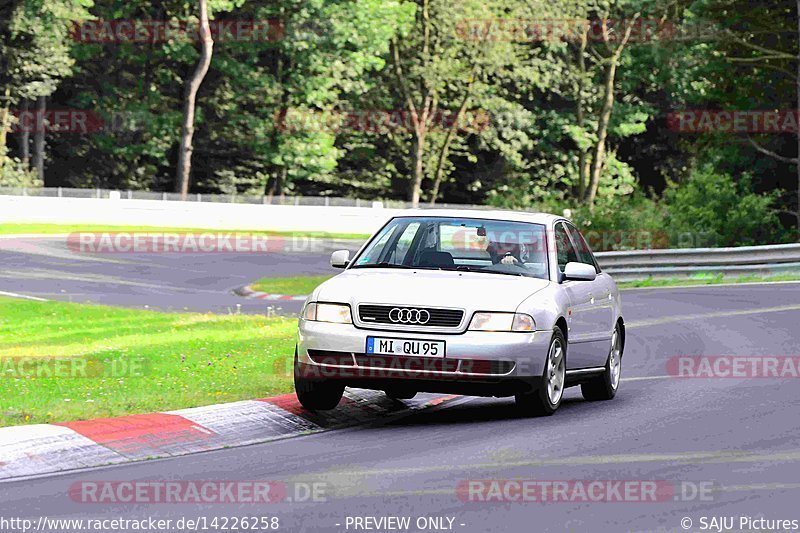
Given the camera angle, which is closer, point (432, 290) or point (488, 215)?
point (432, 290)

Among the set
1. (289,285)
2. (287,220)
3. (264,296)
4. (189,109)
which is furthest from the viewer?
(189,109)

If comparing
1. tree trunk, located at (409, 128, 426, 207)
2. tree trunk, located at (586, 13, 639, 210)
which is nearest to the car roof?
tree trunk, located at (409, 128, 426, 207)

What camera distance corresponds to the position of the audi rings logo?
1085 centimetres

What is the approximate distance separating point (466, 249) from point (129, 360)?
5069 mm

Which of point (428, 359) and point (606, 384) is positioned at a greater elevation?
point (428, 359)

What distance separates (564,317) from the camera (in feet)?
38.5

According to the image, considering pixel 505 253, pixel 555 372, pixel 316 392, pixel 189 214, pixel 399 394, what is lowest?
pixel 189 214

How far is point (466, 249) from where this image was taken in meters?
12.5

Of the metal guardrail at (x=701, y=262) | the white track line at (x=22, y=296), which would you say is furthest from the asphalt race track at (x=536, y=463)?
the metal guardrail at (x=701, y=262)

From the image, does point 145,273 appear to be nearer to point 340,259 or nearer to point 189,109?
point 340,259

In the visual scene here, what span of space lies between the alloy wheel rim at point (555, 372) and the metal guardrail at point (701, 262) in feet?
60.0

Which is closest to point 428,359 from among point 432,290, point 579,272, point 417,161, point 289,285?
point 432,290

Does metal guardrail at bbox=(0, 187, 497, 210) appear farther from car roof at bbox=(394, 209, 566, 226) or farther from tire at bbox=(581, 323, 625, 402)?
car roof at bbox=(394, 209, 566, 226)

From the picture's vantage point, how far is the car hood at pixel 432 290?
10.9 metres
